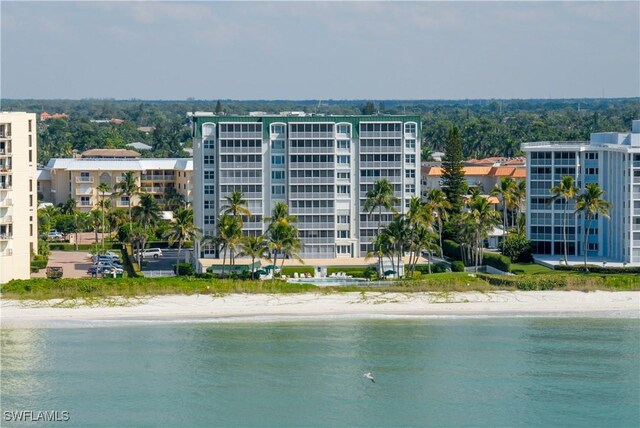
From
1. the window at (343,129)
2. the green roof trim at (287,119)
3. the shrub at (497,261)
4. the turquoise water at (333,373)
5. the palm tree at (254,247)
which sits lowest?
the turquoise water at (333,373)

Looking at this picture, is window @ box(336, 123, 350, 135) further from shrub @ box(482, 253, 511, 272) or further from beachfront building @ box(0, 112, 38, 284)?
beachfront building @ box(0, 112, 38, 284)

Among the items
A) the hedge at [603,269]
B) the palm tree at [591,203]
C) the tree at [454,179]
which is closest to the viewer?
the hedge at [603,269]

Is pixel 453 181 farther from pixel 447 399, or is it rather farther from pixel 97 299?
pixel 447 399

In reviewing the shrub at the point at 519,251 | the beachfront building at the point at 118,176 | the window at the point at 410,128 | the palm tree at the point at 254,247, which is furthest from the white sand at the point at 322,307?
the beachfront building at the point at 118,176

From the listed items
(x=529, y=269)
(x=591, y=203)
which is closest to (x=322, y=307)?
(x=529, y=269)

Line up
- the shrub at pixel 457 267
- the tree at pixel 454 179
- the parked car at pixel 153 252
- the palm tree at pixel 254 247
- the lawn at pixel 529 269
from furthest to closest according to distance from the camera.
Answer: the tree at pixel 454 179
the parked car at pixel 153 252
the shrub at pixel 457 267
the lawn at pixel 529 269
the palm tree at pixel 254 247

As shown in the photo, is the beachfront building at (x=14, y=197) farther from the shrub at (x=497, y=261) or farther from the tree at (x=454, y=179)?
the tree at (x=454, y=179)

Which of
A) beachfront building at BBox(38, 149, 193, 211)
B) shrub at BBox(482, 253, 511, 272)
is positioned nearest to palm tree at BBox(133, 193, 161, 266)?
shrub at BBox(482, 253, 511, 272)
